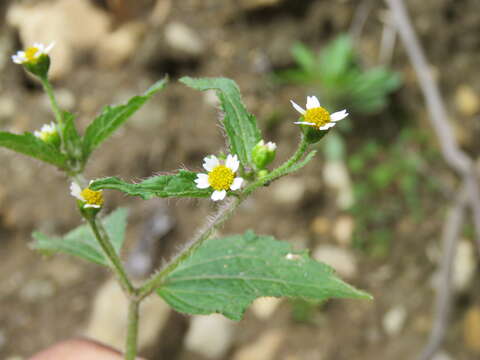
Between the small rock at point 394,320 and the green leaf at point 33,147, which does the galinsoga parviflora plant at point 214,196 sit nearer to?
the green leaf at point 33,147

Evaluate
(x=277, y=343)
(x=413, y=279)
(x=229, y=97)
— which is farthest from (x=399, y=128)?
(x=229, y=97)

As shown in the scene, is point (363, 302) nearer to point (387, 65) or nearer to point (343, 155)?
point (343, 155)

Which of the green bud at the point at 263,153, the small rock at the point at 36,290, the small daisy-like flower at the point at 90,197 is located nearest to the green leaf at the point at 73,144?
the small daisy-like flower at the point at 90,197

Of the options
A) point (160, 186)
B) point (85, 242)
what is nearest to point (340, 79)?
point (85, 242)

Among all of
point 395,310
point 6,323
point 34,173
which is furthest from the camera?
point 395,310

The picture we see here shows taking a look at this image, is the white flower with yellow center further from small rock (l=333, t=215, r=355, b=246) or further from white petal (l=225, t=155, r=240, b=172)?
small rock (l=333, t=215, r=355, b=246)

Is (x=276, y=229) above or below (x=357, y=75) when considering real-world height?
below

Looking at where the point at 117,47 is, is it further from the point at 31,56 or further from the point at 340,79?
the point at 31,56
